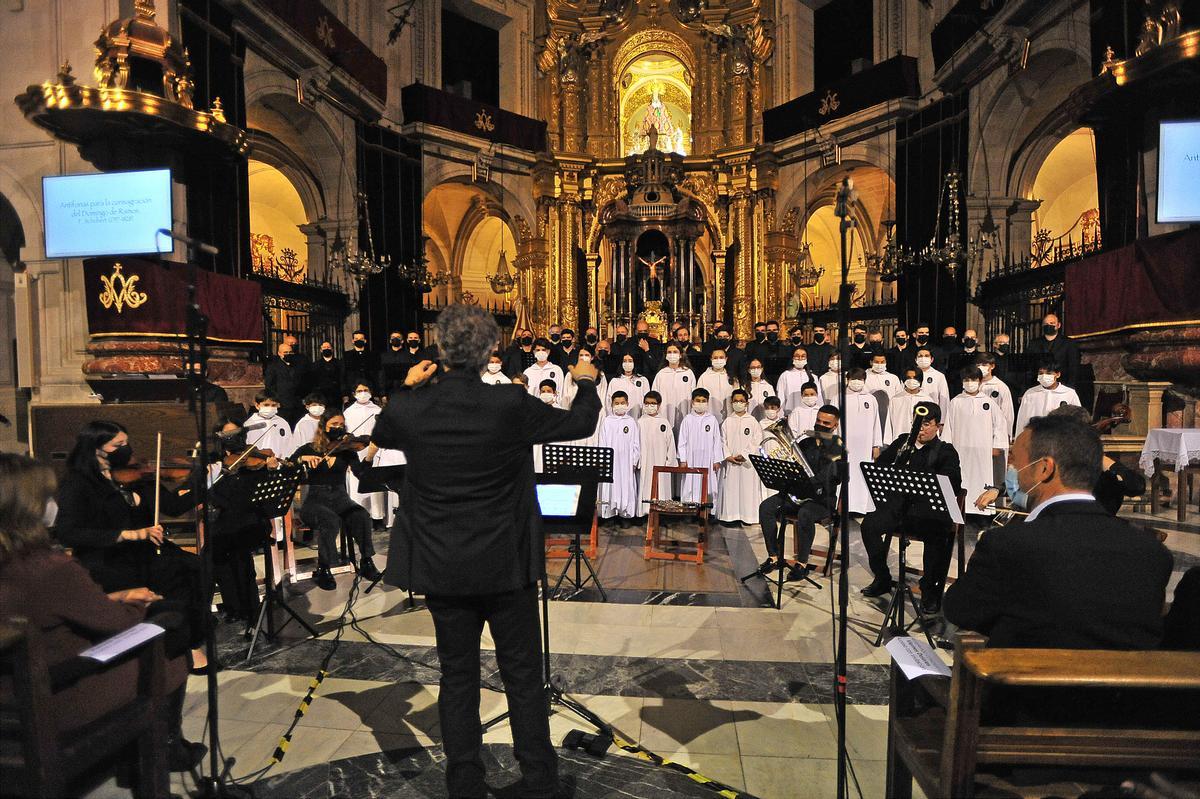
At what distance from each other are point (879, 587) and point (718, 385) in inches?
221

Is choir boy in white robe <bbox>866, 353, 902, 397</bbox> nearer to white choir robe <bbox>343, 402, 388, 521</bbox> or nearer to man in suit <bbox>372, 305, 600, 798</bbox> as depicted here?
white choir robe <bbox>343, 402, 388, 521</bbox>

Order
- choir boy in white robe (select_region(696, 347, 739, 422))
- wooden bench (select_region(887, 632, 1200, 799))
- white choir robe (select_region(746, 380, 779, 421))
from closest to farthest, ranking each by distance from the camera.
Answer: wooden bench (select_region(887, 632, 1200, 799)) → white choir robe (select_region(746, 380, 779, 421)) → choir boy in white robe (select_region(696, 347, 739, 422))

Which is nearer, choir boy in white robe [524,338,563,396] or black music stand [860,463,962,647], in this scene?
black music stand [860,463,962,647]

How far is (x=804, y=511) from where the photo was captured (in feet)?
20.7

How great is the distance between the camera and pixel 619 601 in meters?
5.89

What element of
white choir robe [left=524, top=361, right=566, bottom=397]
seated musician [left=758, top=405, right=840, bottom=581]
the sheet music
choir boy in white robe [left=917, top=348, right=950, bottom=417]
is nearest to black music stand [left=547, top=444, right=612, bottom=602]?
seated musician [left=758, top=405, right=840, bottom=581]

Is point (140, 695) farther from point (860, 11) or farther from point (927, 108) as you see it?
point (860, 11)

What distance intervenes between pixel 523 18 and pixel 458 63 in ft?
8.08

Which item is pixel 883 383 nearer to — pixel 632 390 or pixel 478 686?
pixel 632 390

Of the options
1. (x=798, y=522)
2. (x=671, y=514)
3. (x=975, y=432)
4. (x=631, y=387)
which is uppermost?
(x=631, y=387)

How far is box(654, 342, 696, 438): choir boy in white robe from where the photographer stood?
11047mm

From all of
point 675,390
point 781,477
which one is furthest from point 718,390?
point 781,477

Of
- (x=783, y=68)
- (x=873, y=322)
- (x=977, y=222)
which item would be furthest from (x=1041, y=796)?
(x=783, y=68)

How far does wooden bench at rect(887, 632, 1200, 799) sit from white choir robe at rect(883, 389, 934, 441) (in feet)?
27.1
